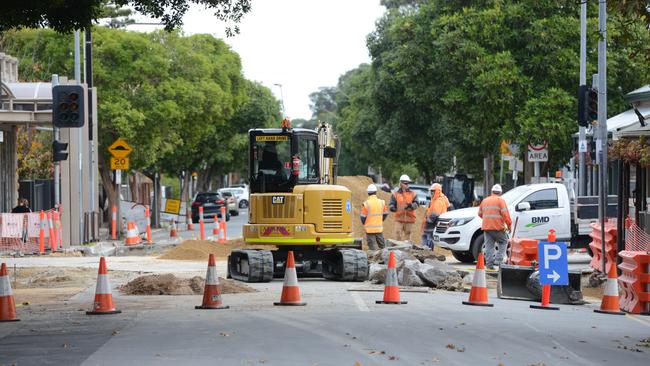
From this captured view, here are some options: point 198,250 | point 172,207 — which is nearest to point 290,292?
point 198,250

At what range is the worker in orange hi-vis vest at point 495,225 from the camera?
2533 centimetres

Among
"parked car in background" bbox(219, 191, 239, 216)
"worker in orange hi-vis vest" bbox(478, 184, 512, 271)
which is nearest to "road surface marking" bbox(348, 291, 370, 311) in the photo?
"worker in orange hi-vis vest" bbox(478, 184, 512, 271)

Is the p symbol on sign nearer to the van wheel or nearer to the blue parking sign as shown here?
the blue parking sign

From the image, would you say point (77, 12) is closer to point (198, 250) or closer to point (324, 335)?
point (324, 335)

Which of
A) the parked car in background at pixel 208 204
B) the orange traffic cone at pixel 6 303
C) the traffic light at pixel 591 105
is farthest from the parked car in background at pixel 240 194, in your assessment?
the orange traffic cone at pixel 6 303

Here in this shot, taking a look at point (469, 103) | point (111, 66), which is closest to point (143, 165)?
point (111, 66)

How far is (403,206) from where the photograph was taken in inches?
1192

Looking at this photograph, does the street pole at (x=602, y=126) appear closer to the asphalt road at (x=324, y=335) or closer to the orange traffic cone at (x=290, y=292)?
the asphalt road at (x=324, y=335)

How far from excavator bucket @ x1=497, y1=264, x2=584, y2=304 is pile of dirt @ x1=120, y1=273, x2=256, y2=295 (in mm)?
4254

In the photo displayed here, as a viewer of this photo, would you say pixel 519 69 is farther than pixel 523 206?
Yes

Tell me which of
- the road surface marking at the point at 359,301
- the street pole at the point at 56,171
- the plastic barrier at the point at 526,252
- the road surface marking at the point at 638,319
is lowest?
the road surface marking at the point at 638,319

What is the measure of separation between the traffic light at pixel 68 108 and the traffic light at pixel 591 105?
42.5ft

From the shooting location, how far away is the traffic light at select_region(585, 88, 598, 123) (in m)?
29.0

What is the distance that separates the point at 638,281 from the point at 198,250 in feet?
58.8
